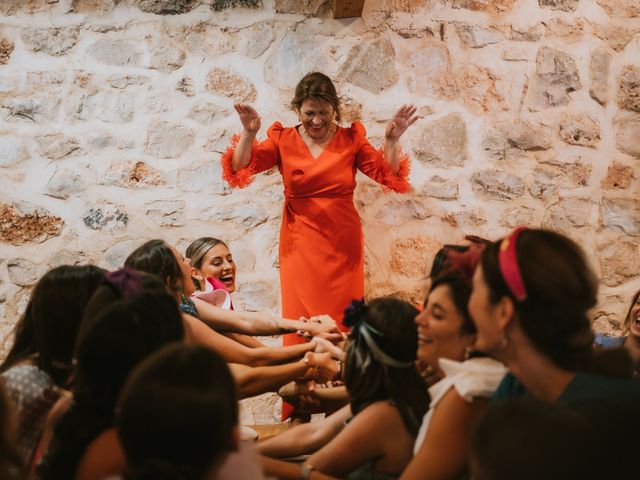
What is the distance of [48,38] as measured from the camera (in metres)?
3.90

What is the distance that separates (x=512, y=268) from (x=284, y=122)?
2.72 meters

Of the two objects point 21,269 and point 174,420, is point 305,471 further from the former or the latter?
point 21,269

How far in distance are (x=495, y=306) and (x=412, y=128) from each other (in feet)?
8.69

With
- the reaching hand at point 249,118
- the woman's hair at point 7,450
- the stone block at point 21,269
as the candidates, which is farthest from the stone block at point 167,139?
the woman's hair at point 7,450

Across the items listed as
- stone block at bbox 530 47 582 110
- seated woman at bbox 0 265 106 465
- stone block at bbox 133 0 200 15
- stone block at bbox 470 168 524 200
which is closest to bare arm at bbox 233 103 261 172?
stone block at bbox 133 0 200 15

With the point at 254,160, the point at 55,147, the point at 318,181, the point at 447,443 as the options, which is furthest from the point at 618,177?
the point at 55,147

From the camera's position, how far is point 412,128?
3943 mm

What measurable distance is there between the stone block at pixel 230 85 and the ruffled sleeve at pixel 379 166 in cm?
68

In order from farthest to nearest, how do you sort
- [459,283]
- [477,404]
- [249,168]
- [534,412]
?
[249,168], [459,283], [477,404], [534,412]

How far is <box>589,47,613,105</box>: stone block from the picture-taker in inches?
157

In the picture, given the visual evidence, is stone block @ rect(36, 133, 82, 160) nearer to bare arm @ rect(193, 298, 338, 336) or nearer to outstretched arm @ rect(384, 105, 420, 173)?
bare arm @ rect(193, 298, 338, 336)

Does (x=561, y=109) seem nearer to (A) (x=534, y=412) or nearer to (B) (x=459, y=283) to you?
(B) (x=459, y=283)

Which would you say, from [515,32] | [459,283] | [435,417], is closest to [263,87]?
[515,32]

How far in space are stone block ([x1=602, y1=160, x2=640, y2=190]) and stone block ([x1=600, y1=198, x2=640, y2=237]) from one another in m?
0.08
